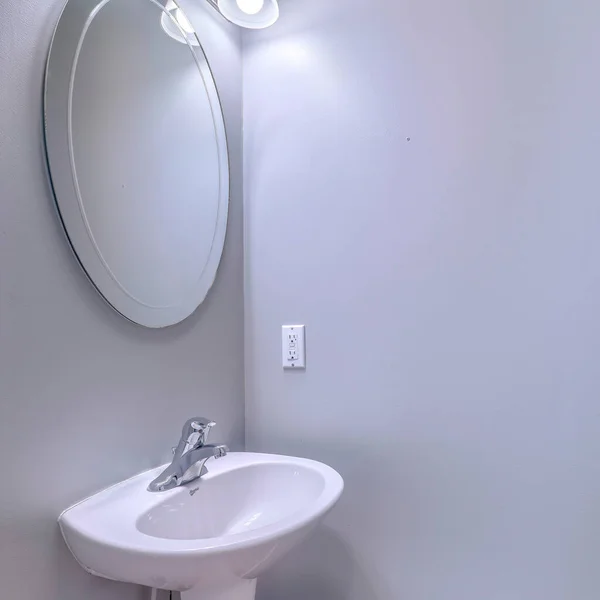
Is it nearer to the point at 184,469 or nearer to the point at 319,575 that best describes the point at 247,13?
the point at 184,469

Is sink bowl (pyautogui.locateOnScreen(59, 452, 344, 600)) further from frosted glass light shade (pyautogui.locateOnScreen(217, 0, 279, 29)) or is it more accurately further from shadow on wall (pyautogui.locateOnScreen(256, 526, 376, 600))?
frosted glass light shade (pyautogui.locateOnScreen(217, 0, 279, 29))

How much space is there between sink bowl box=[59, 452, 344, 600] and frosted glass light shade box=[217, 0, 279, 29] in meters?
1.09

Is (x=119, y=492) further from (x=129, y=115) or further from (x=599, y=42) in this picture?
(x=599, y=42)

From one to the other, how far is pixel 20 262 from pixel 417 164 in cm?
89

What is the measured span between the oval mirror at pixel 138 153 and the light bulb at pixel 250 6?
15cm

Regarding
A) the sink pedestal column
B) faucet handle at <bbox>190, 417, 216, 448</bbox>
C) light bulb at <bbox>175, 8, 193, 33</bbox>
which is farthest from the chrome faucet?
light bulb at <bbox>175, 8, 193, 33</bbox>

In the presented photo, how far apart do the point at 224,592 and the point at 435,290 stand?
767 millimetres

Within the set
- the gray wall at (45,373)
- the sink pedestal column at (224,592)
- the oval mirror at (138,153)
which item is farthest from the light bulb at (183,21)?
the sink pedestal column at (224,592)

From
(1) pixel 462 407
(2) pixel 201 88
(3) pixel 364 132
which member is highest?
(2) pixel 201 88

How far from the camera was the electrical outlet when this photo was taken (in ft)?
3.93

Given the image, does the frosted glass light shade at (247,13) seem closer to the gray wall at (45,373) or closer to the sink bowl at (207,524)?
the gray wall at (45,373)

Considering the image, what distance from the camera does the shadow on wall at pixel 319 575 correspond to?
3.69 ft

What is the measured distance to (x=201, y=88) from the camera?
1.16 meters

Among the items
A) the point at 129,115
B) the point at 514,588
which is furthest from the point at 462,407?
the point at 129,115
